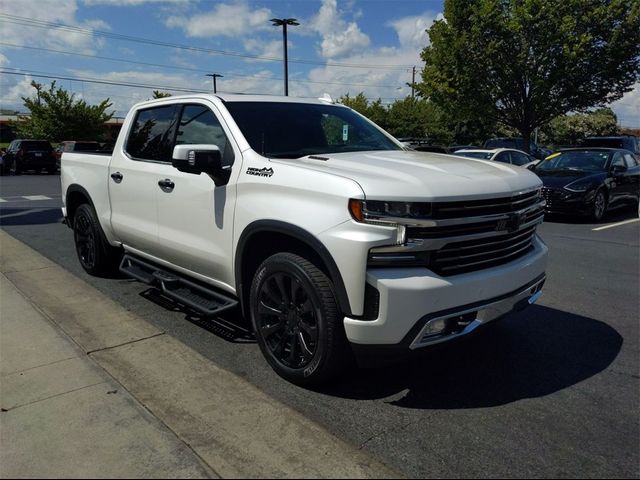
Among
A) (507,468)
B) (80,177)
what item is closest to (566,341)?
(507,468)

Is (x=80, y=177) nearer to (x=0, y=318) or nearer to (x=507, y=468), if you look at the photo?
(x=0, y=318)

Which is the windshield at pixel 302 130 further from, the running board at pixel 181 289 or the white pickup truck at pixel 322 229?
the running board at pixel 181 289

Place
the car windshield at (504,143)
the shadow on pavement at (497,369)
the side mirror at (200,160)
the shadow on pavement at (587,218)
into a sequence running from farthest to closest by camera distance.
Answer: the car windshield at (504,143)
the shadow on pavement at (587,218)
the side mirror at (200,160)
the shadow on pavement at (497,369)

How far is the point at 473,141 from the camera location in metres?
44.4

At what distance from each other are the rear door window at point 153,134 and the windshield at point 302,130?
0.78 meters

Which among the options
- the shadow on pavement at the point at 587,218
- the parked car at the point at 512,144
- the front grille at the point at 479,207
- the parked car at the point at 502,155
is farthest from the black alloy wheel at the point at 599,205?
the parked car at the point at 512,144

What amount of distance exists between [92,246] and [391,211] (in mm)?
4098

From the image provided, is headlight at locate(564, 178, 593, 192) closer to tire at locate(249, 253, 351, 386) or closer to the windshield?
the windshield

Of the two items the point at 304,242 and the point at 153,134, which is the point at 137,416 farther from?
the point at 153,134

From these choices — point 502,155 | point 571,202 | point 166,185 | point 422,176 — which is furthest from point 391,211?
point 502,155

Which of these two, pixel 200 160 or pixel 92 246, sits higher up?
pixel 200 160

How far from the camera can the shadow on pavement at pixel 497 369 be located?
10.6ft

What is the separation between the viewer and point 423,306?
2.72m

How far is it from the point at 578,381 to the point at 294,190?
2.21 meters
